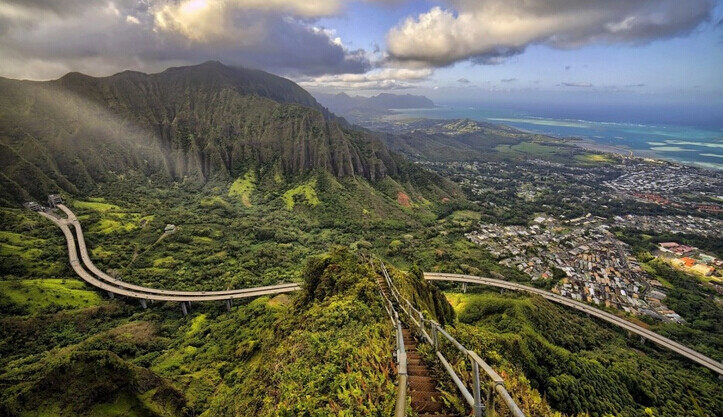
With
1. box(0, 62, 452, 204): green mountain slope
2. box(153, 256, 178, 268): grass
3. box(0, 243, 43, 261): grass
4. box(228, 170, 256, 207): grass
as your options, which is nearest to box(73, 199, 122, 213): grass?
box(0, 62, 452, 204): green mountain slope

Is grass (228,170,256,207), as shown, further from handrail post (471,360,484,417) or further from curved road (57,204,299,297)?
handrail post (471,360,484,417)

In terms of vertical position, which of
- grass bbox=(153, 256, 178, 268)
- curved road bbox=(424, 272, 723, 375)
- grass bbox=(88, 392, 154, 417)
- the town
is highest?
grass bbox=(88, 392, 154, 417)

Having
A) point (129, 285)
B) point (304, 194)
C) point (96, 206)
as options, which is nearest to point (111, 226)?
point (96, 206)

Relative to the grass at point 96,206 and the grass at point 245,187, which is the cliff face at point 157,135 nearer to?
the grass at point 245,187

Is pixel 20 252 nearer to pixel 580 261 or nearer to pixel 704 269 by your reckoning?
pixel 580 261

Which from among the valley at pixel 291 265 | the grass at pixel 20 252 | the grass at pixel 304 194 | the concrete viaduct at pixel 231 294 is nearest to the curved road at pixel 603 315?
the concrete viaduct at pixel 231 294

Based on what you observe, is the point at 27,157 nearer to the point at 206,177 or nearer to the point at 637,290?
the point at 206,177

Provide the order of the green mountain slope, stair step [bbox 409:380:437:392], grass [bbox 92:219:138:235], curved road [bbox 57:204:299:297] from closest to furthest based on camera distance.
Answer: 1. stair step [bbox 409:380:437:392]
2. curved road [bbox 57:204:299:297]
3. grass [bbox 92:219:138:235]
4. the green mountain slope
